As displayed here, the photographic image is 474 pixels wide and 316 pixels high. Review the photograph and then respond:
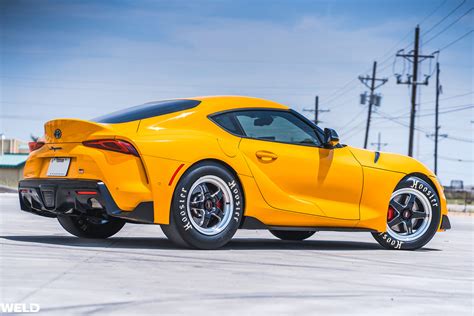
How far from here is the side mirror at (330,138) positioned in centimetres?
916

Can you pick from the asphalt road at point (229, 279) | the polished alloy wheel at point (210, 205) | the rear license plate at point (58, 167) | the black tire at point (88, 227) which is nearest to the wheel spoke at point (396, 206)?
the asphalt road at point (229, 279)

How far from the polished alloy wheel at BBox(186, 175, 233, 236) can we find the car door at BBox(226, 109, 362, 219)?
0.41 meters

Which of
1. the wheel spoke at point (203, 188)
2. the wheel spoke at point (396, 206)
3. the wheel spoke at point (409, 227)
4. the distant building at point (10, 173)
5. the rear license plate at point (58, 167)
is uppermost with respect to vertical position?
the rear license plate at point (58, 167)

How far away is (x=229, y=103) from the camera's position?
894cm

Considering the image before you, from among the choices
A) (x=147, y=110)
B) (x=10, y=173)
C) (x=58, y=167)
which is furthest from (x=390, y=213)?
(x=10, y=173)

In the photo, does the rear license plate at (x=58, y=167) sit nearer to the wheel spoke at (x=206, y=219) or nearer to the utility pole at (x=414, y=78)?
the wheel spoke at (x=206, y=219)

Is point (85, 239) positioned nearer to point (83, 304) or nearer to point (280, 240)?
point (280, 240)

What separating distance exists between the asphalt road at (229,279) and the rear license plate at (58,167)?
0.67 metres

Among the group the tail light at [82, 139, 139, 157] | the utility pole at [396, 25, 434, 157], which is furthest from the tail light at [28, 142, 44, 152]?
the utility pole at [396, 25, 434, 157]

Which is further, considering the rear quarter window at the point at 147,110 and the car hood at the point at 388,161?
the car hood at the point at 388,161

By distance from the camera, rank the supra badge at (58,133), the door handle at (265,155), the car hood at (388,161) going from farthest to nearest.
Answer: the car hood at (388,161) < the door handle at (265,155) < the supra badge at (58,133)

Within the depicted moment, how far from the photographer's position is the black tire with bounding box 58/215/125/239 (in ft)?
31.7

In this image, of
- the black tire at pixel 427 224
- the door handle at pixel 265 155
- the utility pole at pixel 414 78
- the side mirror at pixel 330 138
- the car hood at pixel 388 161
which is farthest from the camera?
the utility pole at pixel 414 78

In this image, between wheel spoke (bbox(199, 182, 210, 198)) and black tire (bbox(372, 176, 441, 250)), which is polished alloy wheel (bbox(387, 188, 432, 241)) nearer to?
black tire (bbox(372, 176, 441, 250))
